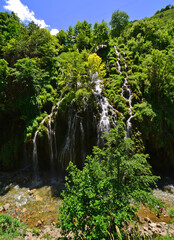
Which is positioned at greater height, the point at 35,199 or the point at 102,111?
the point at 102,111

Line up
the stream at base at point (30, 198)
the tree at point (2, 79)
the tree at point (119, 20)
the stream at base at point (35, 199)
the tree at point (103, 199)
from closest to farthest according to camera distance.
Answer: the tree at point (103, 199) < the stream at base at point (35, 199) < the stream at base at point (30, 198) < the tree at point (2, 79) < the tree at point (119, 20)

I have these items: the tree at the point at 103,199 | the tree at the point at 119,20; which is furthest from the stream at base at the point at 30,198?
the tree at the point at 119,20

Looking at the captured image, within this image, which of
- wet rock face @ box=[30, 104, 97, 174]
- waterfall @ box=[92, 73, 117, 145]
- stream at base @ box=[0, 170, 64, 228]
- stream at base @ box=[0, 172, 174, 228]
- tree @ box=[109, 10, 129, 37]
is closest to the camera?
stream at base @ box=[0, 172, 174, 228]

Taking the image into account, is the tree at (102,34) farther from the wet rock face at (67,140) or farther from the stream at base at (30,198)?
the stream at base at (30,198)

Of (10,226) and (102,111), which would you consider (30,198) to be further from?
(102,111)

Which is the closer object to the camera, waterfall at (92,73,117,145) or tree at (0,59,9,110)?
waterfall at (92,73,117,145)

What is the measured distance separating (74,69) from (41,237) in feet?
47.1

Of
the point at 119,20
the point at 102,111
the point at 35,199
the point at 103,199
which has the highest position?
the point at 119,20

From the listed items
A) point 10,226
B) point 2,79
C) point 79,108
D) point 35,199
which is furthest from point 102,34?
point 10,226

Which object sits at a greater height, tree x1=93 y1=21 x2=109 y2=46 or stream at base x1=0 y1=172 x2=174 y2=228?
tree x1=93 y1=21 x2=109 y2=46

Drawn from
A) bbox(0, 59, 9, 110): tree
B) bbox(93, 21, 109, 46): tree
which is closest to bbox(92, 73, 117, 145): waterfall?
bbox(0, 59, 9, 110): tree

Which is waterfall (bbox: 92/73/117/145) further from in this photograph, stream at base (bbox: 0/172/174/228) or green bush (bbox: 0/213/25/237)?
green bush (bbox: 0/213/25/237)

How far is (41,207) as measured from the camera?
9820 millimetres

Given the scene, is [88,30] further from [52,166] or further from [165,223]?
[165,223]
